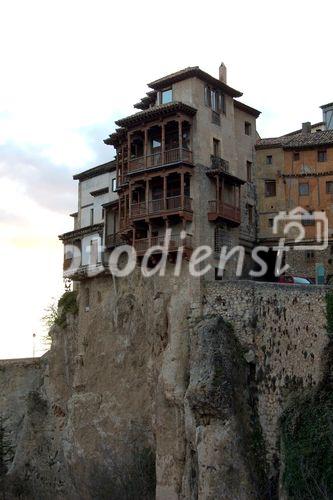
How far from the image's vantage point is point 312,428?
122 feet

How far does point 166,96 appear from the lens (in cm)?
4925

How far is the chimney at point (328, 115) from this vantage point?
63.4 meters

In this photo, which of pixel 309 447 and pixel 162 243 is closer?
pixel 309 447

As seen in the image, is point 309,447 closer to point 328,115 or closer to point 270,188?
point 270,188

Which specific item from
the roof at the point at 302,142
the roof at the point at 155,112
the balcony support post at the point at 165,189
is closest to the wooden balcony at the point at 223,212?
the balcony support post at the point at 165,189

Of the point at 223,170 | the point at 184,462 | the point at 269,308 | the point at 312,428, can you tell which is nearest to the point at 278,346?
the point at 269,308

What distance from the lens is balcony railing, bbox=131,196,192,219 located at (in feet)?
148

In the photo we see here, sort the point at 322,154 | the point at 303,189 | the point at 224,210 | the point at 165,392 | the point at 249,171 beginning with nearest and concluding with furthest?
the point at 165,392
the point at 224,210
the point at 249,171
the point at 303,189
the point at 322,154

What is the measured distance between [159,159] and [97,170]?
38.9 feet

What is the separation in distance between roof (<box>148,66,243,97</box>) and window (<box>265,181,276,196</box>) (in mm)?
7196

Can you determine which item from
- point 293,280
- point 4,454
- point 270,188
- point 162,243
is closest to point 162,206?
point 162,243

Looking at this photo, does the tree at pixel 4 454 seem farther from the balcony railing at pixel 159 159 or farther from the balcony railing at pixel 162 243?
the balcony railing at pixel 159 159

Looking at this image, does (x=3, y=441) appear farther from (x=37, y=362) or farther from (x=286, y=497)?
(x=286, y=497)

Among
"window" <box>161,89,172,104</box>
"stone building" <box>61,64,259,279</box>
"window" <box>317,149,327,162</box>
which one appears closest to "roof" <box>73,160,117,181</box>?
"stone building" <box>61,64,259,279</box>
